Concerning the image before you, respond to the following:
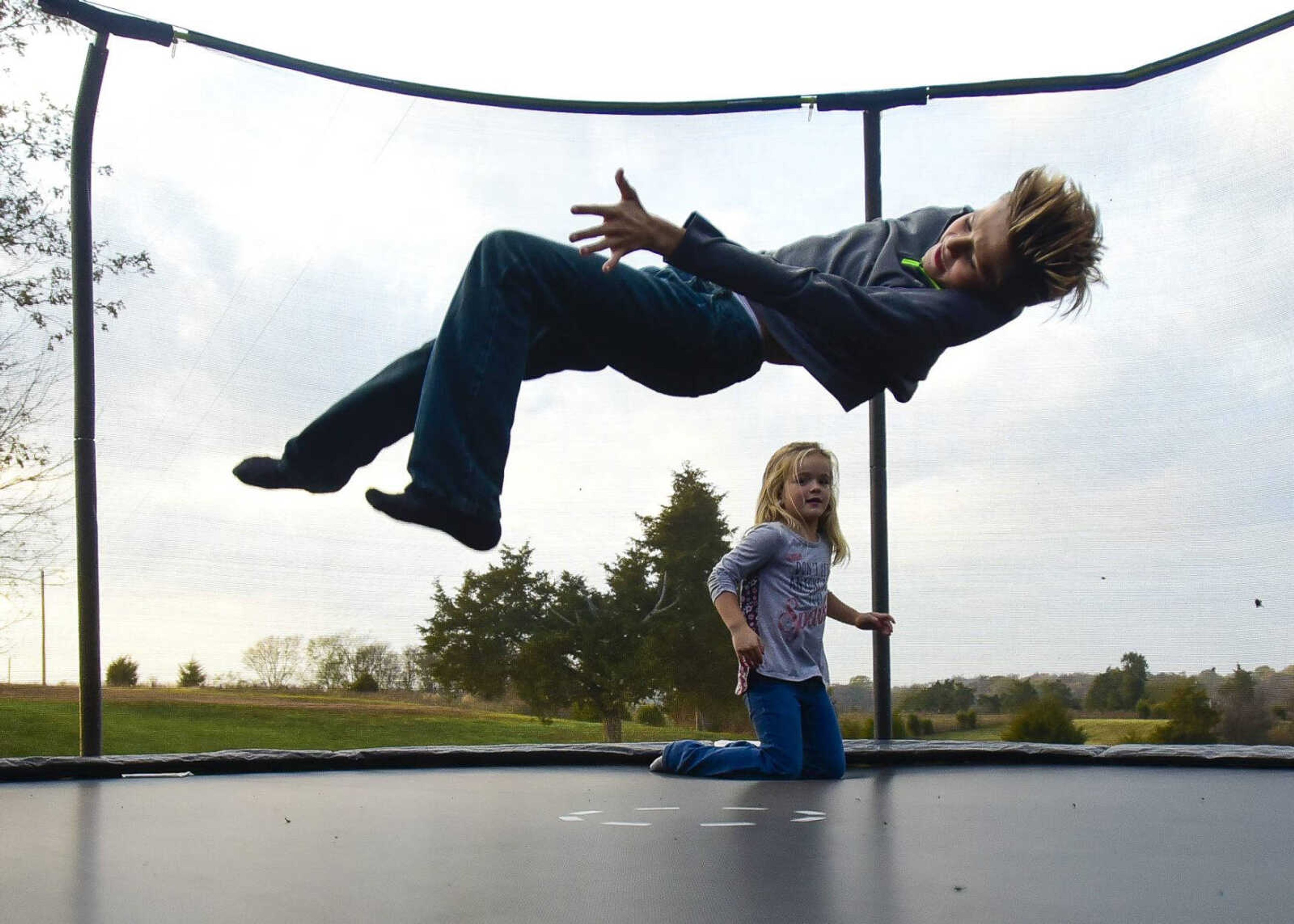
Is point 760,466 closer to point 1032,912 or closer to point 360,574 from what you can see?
Answer: point 360,574

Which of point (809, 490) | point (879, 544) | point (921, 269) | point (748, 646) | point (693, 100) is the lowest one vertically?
point (748, 646)

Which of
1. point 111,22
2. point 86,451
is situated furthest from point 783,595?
point 111,22

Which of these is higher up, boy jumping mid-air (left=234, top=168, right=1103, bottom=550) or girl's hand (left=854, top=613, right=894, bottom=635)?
boy jumping mid-air (left=234, top=168, right=1103, bottom=550)

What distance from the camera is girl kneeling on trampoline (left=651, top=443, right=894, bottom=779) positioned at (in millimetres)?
2090

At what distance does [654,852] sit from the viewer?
1.23 m

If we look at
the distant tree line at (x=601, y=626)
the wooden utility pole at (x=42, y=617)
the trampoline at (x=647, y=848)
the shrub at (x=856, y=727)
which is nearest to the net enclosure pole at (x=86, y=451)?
the wooden utility pole at (x=42, y=617)

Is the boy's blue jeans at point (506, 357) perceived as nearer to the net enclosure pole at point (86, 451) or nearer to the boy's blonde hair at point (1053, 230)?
the boy's blonde hair at point (1053, 230)

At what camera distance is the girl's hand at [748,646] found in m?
1.97

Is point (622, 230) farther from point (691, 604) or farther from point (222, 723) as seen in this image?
point (222, 723)

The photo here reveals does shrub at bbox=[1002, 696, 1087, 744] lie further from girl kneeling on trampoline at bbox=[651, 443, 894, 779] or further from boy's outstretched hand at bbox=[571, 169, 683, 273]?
boy's outstretched hand at bbox=[571, 169, 683, 273]

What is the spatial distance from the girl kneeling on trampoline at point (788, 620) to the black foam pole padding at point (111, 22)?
5.29 feet

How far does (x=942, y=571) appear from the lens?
2.78 metres

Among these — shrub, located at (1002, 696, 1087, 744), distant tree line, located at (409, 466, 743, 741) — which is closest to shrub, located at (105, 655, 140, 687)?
distant tree line, located at (409, 466, 743, 741)

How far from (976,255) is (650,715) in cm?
225
